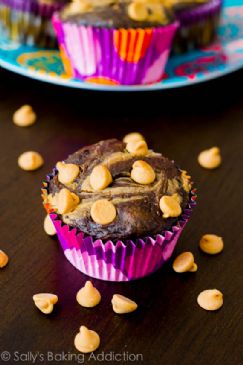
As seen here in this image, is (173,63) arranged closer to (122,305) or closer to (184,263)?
(184,263)

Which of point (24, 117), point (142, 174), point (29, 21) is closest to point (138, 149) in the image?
point (142, 174)


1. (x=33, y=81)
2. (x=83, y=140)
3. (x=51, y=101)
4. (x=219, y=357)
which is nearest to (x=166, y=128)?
(x=83, y=140)

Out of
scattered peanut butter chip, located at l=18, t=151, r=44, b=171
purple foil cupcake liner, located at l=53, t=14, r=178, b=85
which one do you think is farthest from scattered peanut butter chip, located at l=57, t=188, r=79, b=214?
purple foil cupcake liner, located at l=53, t=14, r=178, b=85

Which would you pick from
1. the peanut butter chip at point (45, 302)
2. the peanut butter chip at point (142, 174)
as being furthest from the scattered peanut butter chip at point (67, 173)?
the peanut butter chip at point (45, 302)

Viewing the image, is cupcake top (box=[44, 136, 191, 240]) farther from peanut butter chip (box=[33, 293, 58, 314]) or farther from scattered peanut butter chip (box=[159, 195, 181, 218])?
peanut butter chip (box=[33, 293, 58, 314])

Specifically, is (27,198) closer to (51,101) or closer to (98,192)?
(98,192)
